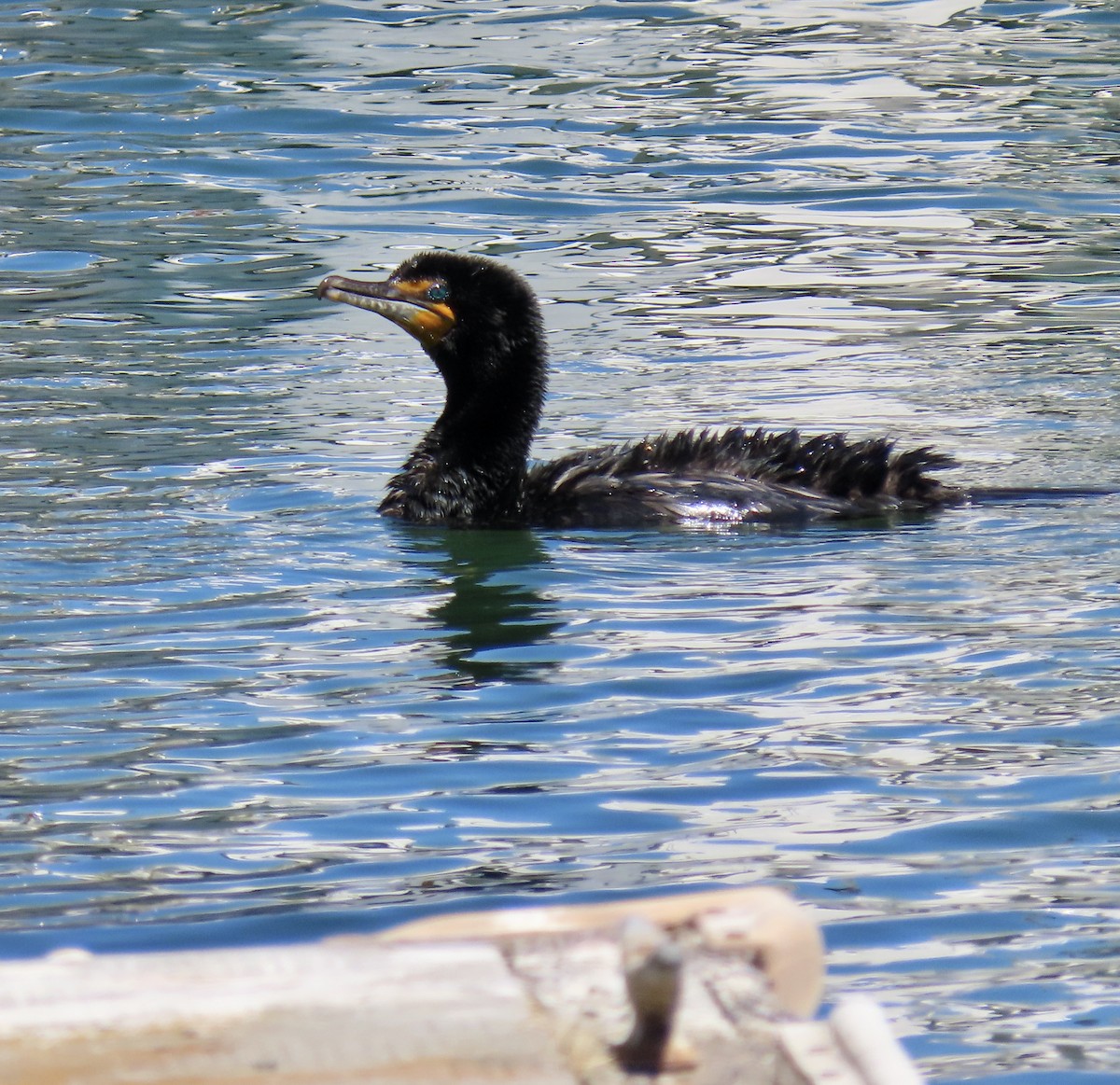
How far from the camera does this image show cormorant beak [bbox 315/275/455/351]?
9.01 metres

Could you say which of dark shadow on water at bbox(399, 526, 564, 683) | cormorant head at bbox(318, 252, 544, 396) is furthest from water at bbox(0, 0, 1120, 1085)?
cormorant head at bbox(318, 252, 544, 396)

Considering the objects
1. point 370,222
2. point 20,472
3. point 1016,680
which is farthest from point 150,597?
point 370,222

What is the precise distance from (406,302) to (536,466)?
874mm

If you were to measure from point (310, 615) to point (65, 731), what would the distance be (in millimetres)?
1437

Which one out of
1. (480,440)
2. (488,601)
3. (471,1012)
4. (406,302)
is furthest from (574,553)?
(471,1012)

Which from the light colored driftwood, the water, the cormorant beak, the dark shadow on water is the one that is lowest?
the dark shadow on water

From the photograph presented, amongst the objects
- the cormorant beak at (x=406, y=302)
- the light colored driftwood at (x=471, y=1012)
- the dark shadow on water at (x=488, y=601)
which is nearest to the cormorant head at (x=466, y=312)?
the cormorant beak at (x=406, y=302)

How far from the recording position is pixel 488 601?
7.85 m

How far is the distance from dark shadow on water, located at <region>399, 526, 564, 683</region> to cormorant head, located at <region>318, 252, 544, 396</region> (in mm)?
713

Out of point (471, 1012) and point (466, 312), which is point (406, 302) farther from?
point (471, 1012)

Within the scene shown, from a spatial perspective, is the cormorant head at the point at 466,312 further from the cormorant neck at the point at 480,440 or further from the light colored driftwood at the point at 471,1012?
the light colored driftwood at the point at 471,1012

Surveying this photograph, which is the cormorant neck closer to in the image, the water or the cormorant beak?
the cormorant beak

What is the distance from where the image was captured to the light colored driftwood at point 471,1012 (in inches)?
104

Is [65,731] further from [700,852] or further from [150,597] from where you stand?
[700,852]
